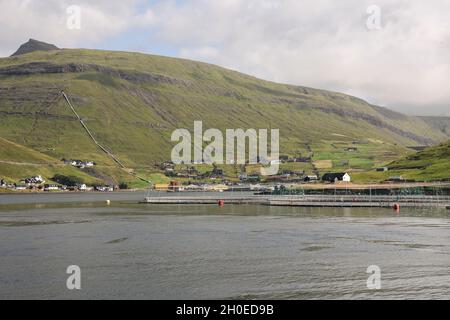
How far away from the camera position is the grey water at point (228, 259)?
4634 cm

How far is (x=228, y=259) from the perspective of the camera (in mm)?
61344

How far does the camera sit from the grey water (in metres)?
46.3

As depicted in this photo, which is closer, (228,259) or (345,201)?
(228,259)

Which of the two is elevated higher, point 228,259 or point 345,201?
point 345,201

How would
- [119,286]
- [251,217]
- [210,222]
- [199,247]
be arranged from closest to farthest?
[119,286] → [199,247] → [210,222] → [251,217]

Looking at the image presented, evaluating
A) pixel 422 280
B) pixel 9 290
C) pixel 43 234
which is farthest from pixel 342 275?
pixel 43 234

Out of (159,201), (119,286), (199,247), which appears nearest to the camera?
(119,286)

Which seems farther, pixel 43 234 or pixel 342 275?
pixel 43 234

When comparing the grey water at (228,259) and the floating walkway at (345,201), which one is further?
the floating walkway at (345,201)

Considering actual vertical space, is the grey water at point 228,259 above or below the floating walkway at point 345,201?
below

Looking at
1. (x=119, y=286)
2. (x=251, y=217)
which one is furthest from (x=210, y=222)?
(x=119, y=286)
